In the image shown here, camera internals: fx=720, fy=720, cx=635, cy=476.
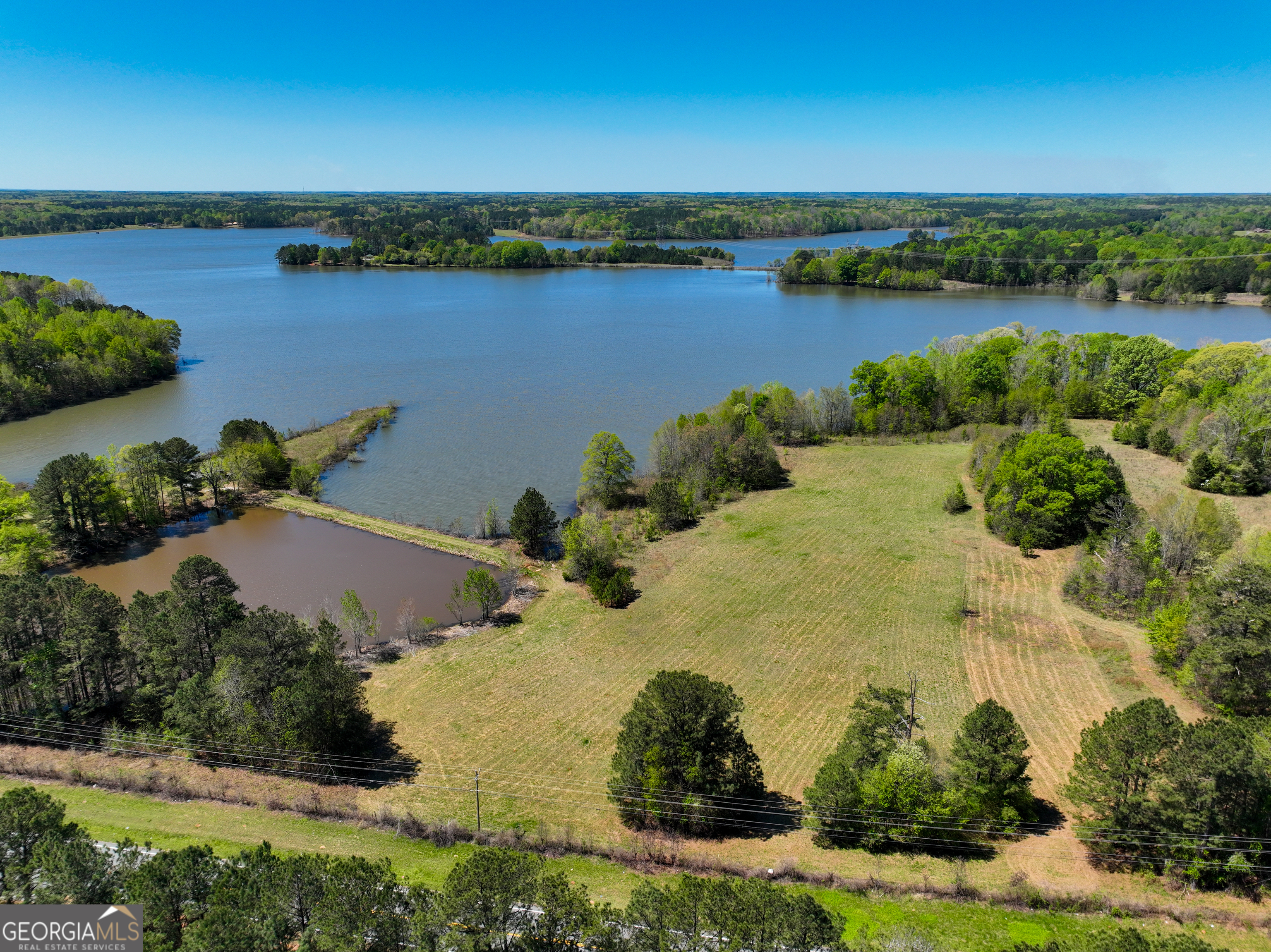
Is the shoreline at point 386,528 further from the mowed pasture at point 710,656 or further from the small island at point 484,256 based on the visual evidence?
the small island at point 484,256

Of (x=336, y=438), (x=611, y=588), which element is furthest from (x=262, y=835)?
(x=336, y=438)

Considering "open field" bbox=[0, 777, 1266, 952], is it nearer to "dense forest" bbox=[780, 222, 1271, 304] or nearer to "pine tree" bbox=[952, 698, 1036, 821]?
"pine tree" bbox=[952, 698, 1036, 821]

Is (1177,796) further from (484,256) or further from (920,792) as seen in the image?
(484,256)

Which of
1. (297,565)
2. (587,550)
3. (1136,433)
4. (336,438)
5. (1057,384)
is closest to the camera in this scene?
(587,550)

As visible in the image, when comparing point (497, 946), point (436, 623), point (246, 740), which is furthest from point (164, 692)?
point (497, 946)

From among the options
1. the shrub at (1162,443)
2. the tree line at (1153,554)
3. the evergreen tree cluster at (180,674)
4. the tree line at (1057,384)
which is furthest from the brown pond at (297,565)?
the shrub at (1162,443)
